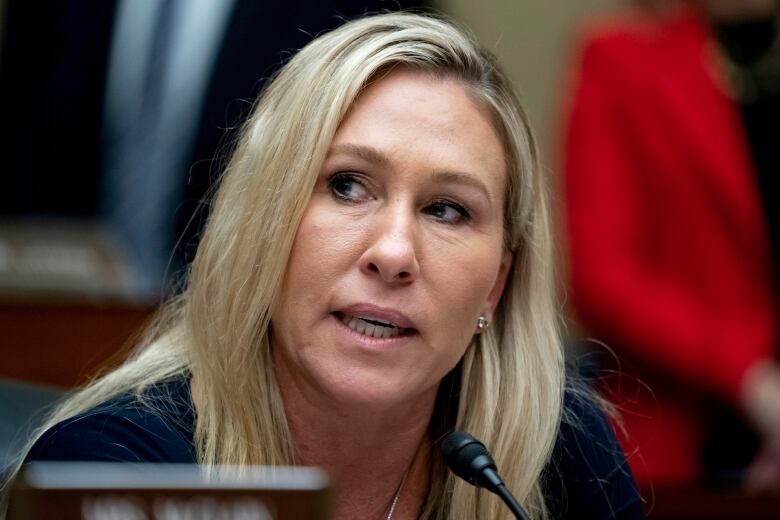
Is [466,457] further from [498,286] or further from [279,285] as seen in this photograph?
[498,286]

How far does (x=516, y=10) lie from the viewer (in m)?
4.96

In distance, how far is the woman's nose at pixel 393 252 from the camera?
188 centimetres

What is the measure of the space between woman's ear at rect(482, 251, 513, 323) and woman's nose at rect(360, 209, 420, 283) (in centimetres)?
29

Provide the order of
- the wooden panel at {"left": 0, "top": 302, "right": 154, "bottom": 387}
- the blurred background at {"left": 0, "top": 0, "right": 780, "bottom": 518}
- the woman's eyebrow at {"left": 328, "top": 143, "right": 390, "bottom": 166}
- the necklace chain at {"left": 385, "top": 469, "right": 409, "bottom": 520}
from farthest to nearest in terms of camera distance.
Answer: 1. the blurred background at {"left": 0, "top": 0, "right": 780, "bottom": 518}
2. the wooden panel at {"left": 0, "top": 302, "right": 154, "bottom": 387}
3. the necklace chain at {"left": 385, "top": 469, "right": 409, "bottom": 520}
4. the woman's eyebrow at {"left": 328, "top": 143, "right": 390, "bottom": 166}

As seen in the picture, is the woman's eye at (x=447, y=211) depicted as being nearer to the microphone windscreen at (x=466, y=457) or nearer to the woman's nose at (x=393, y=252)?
the woman's nose at (x=393, y=252)

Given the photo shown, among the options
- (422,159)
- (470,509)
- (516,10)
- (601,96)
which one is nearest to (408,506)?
(470,509)

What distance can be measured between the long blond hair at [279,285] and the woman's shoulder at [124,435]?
5 cm

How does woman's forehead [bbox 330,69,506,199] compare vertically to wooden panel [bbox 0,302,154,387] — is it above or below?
above

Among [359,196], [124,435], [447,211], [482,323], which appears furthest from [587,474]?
[124,435]

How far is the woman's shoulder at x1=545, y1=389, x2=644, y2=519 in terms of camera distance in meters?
2.25

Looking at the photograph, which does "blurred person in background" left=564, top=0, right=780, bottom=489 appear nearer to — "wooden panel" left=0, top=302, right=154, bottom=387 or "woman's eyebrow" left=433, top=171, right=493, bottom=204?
"wooden panel" left=0, top=302, right=154, bottom=387

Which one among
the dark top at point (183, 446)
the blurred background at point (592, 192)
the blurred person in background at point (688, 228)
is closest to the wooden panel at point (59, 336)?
the blurred background at point (592, 192)

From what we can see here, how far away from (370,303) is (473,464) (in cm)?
29

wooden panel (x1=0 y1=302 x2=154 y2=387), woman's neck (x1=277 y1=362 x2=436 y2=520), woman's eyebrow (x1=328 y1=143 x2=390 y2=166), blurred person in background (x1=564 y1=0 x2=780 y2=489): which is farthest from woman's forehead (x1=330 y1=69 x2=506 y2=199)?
blurred person in background (x1=564 y1=0 x2=780 y2=489)
